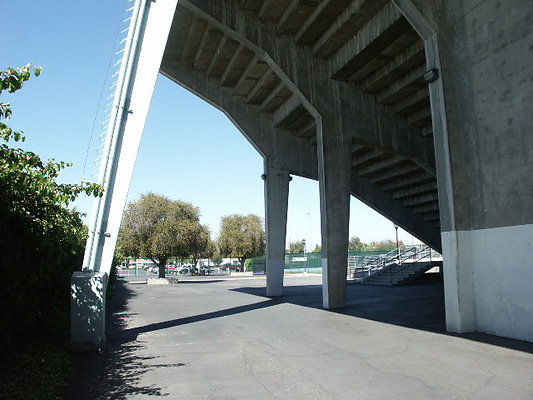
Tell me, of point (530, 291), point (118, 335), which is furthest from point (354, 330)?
point (118, 335)

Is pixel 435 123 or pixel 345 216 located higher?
pixel 435 123

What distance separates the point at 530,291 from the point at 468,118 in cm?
465

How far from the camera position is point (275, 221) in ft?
78.3

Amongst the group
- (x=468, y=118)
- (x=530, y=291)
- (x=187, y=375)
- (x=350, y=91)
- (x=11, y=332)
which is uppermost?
(x=350, y=91)

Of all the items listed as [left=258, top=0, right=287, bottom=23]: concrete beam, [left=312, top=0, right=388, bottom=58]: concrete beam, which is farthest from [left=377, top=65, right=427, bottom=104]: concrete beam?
[left=258, top=0, right=287, bottom=23]: concrete beam

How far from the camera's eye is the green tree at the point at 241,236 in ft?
198

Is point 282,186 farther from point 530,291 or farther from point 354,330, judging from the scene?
point 530,291

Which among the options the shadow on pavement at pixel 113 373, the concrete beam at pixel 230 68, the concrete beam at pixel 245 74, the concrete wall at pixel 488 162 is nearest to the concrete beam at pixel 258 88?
the concrete beam at pixel 245 74

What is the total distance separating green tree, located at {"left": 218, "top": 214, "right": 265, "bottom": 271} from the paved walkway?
4626cm

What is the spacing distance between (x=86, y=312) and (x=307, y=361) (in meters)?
5.08

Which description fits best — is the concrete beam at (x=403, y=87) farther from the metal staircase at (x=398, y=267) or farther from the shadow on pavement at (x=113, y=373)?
the shadow on pavement at (x=113, y=373)

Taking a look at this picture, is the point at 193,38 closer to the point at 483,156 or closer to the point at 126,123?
the point at 126,123

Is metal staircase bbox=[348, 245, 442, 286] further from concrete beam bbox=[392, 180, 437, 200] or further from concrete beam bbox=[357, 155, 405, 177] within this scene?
concrete beam bbox=[357, 155, 405, 177]

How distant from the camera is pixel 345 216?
58.8 ft
